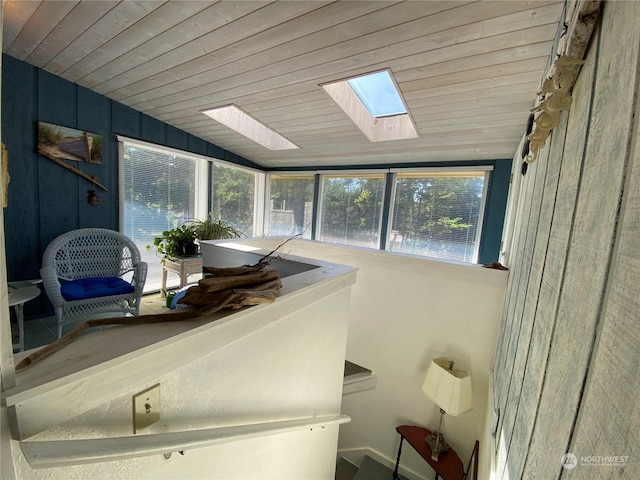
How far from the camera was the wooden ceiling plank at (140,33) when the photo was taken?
1.59 metres

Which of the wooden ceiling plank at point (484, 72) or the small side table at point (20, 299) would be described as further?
the small side table at point (20, 299)

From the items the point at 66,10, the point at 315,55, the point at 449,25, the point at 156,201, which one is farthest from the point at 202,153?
the point at 449,25

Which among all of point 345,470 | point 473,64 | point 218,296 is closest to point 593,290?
point 218,296

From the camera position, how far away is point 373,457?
2396 mm

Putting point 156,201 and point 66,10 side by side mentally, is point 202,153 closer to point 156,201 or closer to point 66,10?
point 156,201

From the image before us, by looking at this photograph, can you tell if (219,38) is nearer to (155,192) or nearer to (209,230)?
(209,230)

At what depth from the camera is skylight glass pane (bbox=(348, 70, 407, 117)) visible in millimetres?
2408

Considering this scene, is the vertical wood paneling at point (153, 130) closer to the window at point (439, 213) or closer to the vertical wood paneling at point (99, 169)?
the vertical wood paneling at point (99, 169)

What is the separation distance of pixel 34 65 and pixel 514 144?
4.50 m

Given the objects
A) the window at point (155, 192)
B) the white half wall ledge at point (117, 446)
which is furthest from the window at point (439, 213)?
the white half wall ledge at point (117, 446)

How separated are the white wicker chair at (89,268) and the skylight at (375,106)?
97.5 inches

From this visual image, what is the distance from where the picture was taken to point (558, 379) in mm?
572

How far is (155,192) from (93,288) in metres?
1.60

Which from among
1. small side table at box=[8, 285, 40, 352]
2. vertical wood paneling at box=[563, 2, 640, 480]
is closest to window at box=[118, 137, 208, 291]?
small side table at box=[8, 285, 40, 352]
